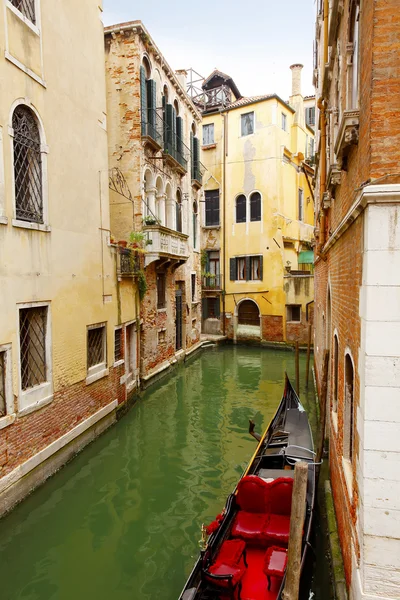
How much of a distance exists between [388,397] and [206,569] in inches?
93.1

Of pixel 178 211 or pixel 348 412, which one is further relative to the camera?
pixel 178 211

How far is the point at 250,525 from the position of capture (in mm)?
4434

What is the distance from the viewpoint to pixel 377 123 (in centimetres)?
264

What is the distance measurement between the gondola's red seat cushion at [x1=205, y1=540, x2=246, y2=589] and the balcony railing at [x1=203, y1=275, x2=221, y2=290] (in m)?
15.9

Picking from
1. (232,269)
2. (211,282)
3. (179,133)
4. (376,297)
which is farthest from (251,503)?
→ (211,282)

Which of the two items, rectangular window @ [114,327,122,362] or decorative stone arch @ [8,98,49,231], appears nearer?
decorative stone arch @ [8,98,49,231]

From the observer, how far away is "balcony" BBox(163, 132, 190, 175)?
12594mm

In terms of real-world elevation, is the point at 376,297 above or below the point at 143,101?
below

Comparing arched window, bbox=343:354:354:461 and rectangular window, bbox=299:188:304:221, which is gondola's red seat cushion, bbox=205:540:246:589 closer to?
arched window, bbox=343:354:354:461

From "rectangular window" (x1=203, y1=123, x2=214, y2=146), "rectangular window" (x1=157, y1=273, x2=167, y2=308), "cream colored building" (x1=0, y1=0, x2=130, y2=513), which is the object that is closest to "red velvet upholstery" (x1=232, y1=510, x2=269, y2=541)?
"cream colored building" (x1=0, y1=0, x2=130, y2=513)

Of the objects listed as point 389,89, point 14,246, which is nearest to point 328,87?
point 389,89

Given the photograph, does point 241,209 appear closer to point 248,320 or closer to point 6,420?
point 248,320

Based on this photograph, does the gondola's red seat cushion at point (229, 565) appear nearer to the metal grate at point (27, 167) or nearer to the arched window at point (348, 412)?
the arched window at point (348, 412)

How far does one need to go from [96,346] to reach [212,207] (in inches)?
516
